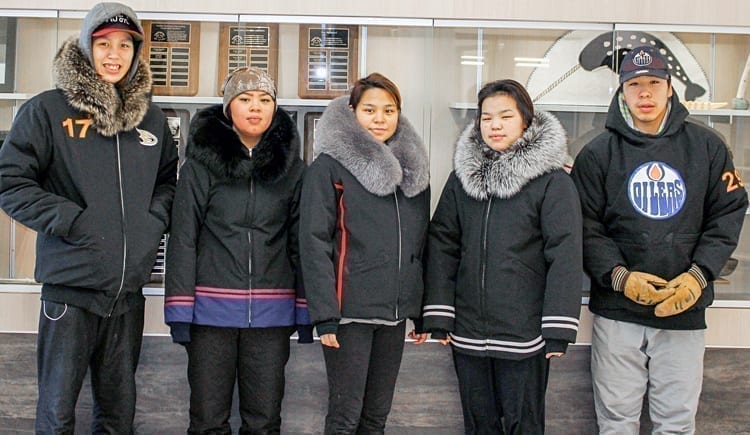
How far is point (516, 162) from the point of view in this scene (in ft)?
8.23

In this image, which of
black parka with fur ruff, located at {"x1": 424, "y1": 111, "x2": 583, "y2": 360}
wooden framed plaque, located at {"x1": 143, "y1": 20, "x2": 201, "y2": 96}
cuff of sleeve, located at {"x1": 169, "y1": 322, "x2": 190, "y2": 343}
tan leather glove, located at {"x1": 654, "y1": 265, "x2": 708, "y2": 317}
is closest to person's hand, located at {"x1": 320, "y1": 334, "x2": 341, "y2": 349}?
black parka with fur ruff, located at {"x1": 424, "y1": 111, "x2": 583, "y2": 360}

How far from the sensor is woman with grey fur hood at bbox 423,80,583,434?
2.45 m

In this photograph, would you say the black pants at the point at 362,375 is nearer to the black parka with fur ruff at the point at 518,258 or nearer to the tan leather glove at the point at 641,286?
the black parka with fur ruff at the point at 518,258

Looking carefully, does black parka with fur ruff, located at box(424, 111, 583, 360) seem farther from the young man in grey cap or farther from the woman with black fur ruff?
the young man in grey cap

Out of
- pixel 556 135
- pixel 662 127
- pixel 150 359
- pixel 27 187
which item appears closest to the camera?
pixel 27 187

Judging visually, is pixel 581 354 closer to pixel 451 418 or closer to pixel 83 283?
pixel 451 418

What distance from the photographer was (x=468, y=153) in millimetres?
2629

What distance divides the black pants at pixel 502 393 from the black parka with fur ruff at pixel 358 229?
279mm

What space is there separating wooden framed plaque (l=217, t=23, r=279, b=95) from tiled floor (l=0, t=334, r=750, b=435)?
113cm

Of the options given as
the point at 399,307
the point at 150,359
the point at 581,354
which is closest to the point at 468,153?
the point at 399,307

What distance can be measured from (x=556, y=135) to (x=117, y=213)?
1.40m

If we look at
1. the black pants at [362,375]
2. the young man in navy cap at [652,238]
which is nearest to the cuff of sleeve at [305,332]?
the black pants at [362,375]

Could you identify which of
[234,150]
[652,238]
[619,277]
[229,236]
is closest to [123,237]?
[229,236]

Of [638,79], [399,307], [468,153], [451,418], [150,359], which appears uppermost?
[638,79]
